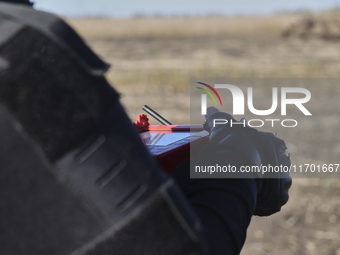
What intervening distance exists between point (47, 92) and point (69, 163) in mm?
85

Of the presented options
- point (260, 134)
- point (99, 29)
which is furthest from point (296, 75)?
point (99, 29)

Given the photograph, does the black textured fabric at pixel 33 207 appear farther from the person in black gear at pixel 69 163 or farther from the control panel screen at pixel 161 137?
the control panel screen at pixel 161 137

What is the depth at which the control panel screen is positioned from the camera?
107 cm

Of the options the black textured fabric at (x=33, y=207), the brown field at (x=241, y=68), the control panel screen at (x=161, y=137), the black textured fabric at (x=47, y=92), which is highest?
the black textured fabric at (x=47, y=92)

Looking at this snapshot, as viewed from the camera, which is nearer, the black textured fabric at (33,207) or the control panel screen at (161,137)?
the black textured fabric at (33,207)

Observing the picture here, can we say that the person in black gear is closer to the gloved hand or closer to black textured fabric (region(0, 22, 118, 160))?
black textured fabric (region(0, 22, 118, 160))

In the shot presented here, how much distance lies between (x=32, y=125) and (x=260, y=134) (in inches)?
22.2

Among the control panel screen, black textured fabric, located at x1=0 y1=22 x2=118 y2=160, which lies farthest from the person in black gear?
the control panel screen

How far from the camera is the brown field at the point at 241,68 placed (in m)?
3.02

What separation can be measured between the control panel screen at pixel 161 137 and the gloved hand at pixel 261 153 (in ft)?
0.60

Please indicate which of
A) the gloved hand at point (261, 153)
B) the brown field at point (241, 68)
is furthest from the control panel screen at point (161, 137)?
the brown field at point (241, 68)

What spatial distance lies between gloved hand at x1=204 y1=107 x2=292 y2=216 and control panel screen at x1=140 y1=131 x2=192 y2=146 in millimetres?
181

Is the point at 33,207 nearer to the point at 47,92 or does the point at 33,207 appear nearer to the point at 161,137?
the point at 47,92

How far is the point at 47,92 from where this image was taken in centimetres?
41
